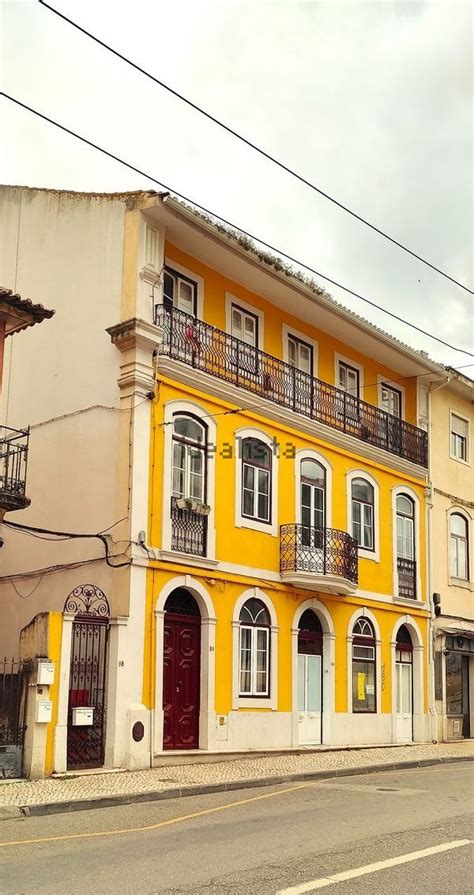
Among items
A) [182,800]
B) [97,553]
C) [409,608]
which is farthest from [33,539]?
[409,608]

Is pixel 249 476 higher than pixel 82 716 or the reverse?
higher

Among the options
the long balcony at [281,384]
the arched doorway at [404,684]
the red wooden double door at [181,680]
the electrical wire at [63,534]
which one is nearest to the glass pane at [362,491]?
the long balcony at [281,384]

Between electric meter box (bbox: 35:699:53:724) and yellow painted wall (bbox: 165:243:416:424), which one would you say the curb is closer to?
electric meter box (bbox: 35:699:53:724)

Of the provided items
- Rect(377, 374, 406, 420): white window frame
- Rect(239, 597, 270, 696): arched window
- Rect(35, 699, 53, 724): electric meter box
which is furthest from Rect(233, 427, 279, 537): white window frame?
Rect(35, 699, 53, 724): electric meter box

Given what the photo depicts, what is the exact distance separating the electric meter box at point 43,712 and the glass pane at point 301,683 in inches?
318

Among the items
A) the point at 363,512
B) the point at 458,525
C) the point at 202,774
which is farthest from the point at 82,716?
the point at 458,525

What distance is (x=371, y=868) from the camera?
8.40m

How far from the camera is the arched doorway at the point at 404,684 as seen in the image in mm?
24922

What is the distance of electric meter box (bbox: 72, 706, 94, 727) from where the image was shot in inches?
634

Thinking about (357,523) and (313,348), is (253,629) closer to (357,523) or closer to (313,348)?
(357,523)

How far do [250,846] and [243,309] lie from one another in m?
14.3

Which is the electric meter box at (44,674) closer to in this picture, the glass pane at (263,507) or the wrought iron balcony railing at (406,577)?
the glass pane at (263,507)

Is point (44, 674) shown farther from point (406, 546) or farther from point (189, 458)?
point (406, 546)

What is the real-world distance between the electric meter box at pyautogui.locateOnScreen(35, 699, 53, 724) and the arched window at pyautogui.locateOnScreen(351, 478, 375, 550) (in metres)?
10.9
